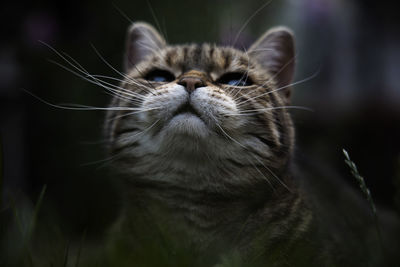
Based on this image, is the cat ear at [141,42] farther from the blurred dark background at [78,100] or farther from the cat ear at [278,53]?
the blurred dark background at [78,100]

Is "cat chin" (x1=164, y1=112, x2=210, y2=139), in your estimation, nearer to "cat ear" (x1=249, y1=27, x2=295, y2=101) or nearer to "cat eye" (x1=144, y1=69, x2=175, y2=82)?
"cat eye" (x1=144, y1=69, x2=175, y2=82)

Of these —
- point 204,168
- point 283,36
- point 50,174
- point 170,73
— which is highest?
point 283,36

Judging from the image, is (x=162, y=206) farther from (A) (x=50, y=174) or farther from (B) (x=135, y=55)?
(A) (x=50, y=174)

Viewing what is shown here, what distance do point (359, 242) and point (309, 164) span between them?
3.78ft

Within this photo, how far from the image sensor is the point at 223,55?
262cm

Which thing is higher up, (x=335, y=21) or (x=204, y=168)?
(x=335, y=21)

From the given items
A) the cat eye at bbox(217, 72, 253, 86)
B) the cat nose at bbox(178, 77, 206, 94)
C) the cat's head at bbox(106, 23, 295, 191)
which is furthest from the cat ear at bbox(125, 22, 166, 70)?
the cat nose at bbox(178, 77, 206, 94)

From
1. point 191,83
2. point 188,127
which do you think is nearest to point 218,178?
point 188,127

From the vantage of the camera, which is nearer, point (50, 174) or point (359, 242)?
point (359, 242)

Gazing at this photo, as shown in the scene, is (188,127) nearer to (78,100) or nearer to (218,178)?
(218,178)

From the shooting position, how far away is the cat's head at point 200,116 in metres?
2.12

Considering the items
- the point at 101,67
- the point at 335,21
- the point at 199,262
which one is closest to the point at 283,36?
the point at 199,262

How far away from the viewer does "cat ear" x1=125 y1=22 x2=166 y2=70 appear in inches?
117

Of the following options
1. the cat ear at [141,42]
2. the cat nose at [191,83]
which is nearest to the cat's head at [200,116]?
the cat nose at [191,83]
